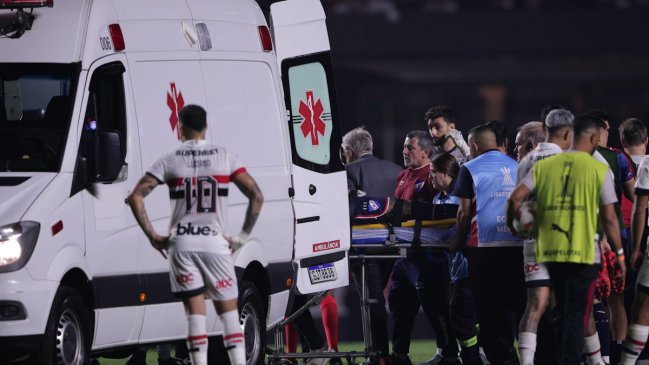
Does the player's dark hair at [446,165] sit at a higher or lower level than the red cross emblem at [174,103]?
lower

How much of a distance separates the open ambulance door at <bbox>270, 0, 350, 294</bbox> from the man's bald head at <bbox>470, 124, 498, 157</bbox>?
129cm

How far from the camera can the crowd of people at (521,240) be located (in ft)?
34.0

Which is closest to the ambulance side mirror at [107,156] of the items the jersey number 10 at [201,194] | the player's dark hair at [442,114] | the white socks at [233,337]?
the jersey number 10 at [201,194]

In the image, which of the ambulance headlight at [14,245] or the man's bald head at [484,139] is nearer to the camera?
the ambulance headlight at [14,245]

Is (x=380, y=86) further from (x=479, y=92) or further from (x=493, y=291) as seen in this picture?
(x=493, y=291)

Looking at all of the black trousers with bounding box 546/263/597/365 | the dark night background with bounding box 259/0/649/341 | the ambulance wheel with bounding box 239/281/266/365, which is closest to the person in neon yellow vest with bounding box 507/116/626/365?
the black trousers with bounding box 546/263/597/365

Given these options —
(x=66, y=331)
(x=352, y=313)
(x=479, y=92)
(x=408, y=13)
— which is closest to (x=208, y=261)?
(x=66, y=331)

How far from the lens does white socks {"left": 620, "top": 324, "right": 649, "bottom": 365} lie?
1108 centimetres

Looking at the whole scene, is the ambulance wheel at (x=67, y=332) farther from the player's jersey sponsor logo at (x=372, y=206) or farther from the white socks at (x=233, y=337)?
the player's jersey sponsor logo at (x=372, y=206)

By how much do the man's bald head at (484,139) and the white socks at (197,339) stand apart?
3.05m

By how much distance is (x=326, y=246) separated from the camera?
12.8 metres

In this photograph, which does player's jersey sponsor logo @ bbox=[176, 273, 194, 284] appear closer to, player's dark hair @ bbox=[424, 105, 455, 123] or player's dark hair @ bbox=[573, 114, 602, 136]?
player's dark hair @ bbox=[573, 114, 602, 136]

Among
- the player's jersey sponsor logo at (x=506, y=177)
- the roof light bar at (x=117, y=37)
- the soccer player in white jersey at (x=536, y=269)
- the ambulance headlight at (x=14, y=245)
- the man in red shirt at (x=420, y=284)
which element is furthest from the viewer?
the man in red shirt at (x=420, y=284)

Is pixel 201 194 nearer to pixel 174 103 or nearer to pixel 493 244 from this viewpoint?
pixel 174 103
